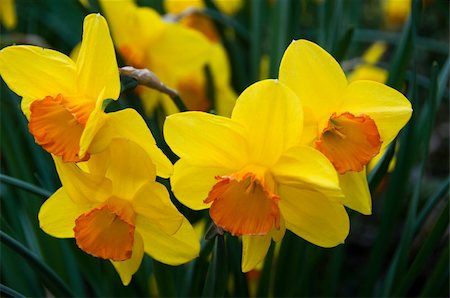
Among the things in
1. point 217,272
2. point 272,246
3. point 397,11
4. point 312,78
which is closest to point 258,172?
point 312,78

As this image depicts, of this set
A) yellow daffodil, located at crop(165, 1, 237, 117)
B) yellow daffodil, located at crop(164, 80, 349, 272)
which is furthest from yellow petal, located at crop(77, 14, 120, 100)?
yellow daffodil, located at crop(165, 1, 237, 117)

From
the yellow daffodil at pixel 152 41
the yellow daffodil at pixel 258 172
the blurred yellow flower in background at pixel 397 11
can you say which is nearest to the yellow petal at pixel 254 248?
the yellow daffodil at pixel 258 172

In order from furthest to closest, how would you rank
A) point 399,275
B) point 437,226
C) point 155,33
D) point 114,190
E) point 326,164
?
point 155,33
point 399,275
point 437,226
point 114,190
point 326,164

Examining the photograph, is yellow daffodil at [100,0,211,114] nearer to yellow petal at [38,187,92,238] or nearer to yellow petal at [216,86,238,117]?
yellow petal at [216,86,238,117]

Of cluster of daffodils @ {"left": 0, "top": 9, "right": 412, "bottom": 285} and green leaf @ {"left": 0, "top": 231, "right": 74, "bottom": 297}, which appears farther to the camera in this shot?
green leaf @ {"left": 0, "top": 231, "right": 74, "bottom": 297}

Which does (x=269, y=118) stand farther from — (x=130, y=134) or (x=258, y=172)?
(x=130, y=134)

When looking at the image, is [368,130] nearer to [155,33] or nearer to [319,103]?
[319,103]

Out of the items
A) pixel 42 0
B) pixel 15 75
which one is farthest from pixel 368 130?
pixel 42 0

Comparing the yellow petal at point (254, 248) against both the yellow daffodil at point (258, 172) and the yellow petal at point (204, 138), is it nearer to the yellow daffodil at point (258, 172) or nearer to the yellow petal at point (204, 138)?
the yellow daffodil at point (258, 172)
